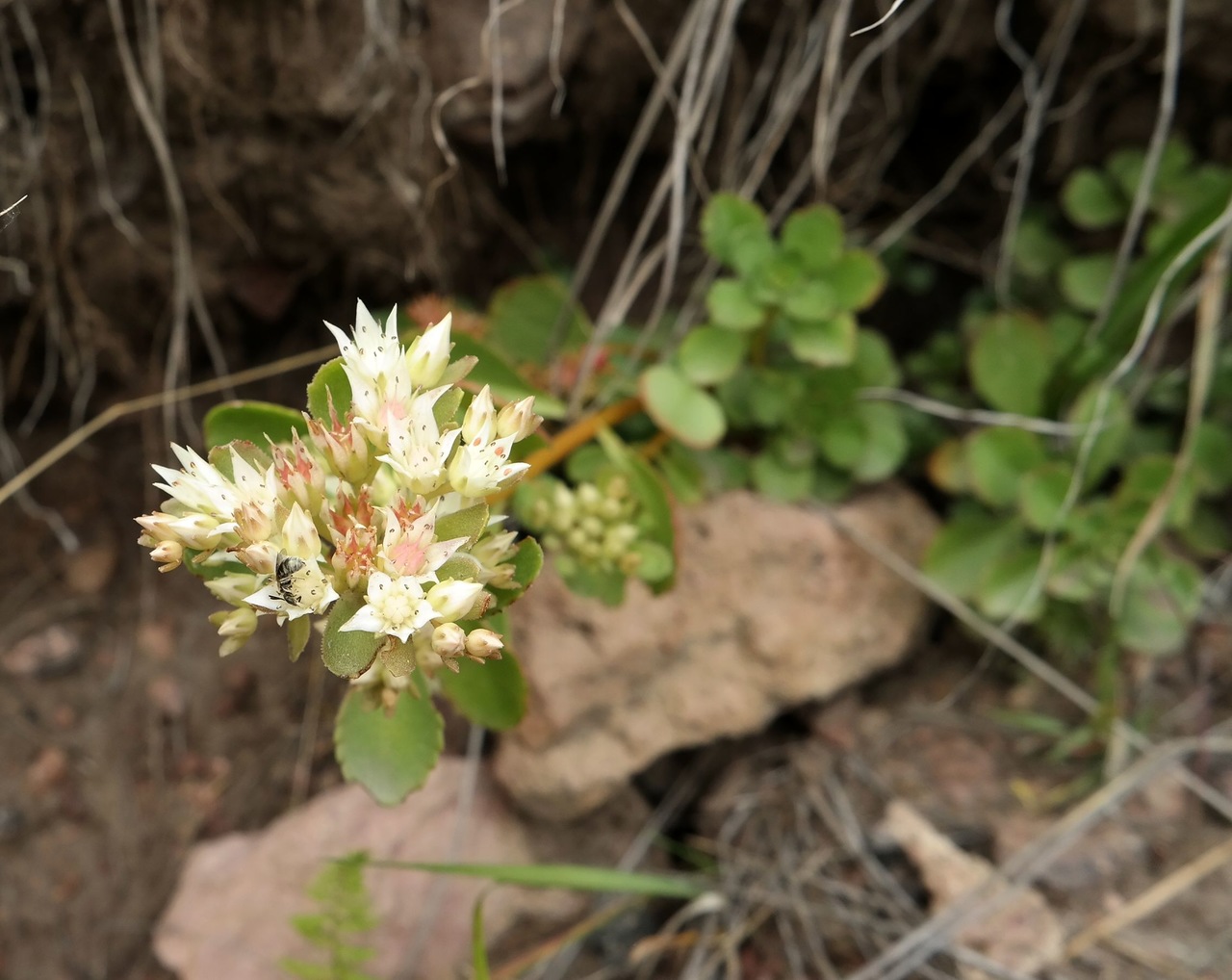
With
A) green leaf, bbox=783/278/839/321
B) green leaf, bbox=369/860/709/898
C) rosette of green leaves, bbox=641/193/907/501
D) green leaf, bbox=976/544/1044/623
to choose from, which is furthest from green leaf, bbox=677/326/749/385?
green leaf, bbox=369/860/709/898

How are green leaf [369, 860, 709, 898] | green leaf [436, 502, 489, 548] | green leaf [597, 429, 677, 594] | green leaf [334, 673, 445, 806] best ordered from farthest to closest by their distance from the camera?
green leaf [597, 429, 677, 594] → green leaf [369, 860, 709, 898] → green leaf [334, 673, 445, 806] → green leaf [436, 502, 489, 548]

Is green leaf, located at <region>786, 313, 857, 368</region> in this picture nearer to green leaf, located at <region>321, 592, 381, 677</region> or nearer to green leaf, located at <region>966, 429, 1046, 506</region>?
green leaf, located at <region>966, 429, 1046, 506</region>

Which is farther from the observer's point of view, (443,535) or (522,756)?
(522,756)

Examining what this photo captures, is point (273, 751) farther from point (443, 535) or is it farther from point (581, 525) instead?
point (443, 535)

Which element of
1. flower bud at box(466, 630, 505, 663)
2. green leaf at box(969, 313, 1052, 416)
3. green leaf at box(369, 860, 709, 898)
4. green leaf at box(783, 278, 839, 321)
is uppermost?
flower bud at box(466, 630, 505, 663)

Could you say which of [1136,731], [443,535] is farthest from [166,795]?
[1136,731]
